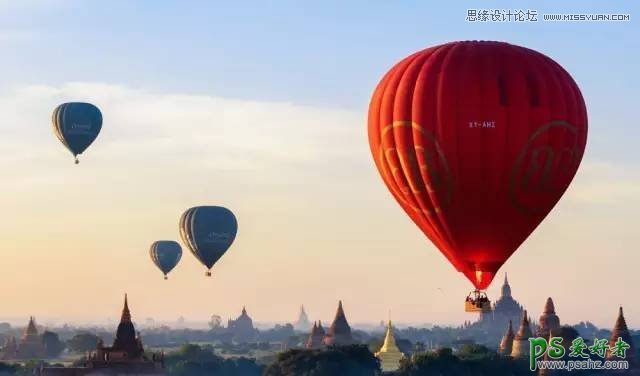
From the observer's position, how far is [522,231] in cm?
A: 7238

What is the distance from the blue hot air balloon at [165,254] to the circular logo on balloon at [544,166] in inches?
3779

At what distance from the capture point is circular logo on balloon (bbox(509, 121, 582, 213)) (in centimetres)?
7075

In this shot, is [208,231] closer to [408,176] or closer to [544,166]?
[408,176]

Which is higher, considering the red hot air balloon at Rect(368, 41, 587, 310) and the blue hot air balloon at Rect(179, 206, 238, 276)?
the blue hot air balloon at Rect(179, 206, 238, 276)

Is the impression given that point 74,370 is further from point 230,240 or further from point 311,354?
point 311,354

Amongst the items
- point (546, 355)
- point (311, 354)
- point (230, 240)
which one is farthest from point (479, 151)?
point (546, 355)

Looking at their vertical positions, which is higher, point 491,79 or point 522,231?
point 491,79

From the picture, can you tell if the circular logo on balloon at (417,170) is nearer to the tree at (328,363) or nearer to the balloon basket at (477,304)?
the balloon basket at (477,304)

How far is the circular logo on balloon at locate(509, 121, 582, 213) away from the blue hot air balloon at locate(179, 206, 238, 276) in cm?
6342

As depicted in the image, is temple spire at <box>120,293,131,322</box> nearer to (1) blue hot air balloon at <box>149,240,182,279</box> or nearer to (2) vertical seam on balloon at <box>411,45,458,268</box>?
(1) blue hot air balloon at <box>149,240,182,279</box>

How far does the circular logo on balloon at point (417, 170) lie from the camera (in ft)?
231

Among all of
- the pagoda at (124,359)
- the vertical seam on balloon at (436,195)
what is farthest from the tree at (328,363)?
the vertical seam on balloon at (436,195)

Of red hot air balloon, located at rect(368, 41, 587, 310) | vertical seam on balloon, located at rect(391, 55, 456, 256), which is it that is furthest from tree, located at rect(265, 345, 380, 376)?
red hot air balloon, located at rect(368, 41, 587, 310)

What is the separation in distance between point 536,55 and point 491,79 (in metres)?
2.31
